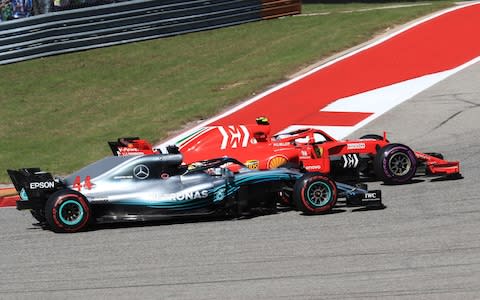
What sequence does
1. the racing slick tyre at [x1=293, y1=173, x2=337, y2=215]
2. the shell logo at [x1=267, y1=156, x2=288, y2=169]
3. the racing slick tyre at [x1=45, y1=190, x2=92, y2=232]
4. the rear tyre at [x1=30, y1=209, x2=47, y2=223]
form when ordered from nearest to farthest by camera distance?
1. the racing slick tyre at [x1=45, y1=190, x2=92, y2=232]
2. the racing slick tyre at [x1=293, y1=173, x2=337, y2=215]
3. the rear tyre at [x1=30, y1=209, x2=47, y2=223]
4. the shell logo at [x1=267, y1=156, x2=288, y2=169]

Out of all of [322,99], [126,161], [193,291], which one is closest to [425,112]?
[322,99]

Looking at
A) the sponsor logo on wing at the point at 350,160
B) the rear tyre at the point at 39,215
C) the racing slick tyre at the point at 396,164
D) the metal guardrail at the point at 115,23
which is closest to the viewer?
the rear tyre at the point at 39,215

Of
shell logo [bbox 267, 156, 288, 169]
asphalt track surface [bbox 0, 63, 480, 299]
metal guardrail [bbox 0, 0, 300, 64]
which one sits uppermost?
metal guardrail [bbox 0, 0, 300, 64]

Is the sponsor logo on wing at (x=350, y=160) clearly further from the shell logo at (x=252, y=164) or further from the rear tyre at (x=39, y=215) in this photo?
the rear tyre at (x=39, y=215)

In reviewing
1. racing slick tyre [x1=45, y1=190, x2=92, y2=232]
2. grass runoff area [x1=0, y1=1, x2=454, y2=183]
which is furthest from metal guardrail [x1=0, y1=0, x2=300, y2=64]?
racing slick tyre [x1=45, y1=190, x2=92, y2=232]

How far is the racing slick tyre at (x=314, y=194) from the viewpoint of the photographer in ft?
39.8

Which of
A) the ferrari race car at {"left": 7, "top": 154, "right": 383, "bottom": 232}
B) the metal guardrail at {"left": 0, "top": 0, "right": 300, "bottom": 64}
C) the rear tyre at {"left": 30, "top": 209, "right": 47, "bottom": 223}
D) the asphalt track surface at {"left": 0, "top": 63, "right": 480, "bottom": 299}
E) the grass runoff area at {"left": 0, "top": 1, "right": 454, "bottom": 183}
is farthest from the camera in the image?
the metal guardrail at {"left": 0, "top": 0, "right": 300, "bottom": 64}

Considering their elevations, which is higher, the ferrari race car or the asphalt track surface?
the ferrari race car

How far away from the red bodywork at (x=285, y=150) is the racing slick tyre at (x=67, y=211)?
7.30 ft

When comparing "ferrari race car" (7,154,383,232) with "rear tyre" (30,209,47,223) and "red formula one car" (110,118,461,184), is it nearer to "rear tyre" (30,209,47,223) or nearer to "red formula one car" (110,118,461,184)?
"rear tyre" (30,209,47,223)

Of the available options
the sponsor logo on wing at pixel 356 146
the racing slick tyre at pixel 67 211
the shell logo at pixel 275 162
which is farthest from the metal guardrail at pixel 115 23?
the racing slick tyre at pixel 67 211

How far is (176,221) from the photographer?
12.6m

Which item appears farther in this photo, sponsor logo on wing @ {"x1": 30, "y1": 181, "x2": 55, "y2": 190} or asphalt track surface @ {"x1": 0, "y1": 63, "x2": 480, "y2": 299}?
sponsor logo on wing @ {"x1": 30, "y1": 181, "x2": 55, "y2": 190}

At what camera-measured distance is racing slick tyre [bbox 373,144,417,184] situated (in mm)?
13734
